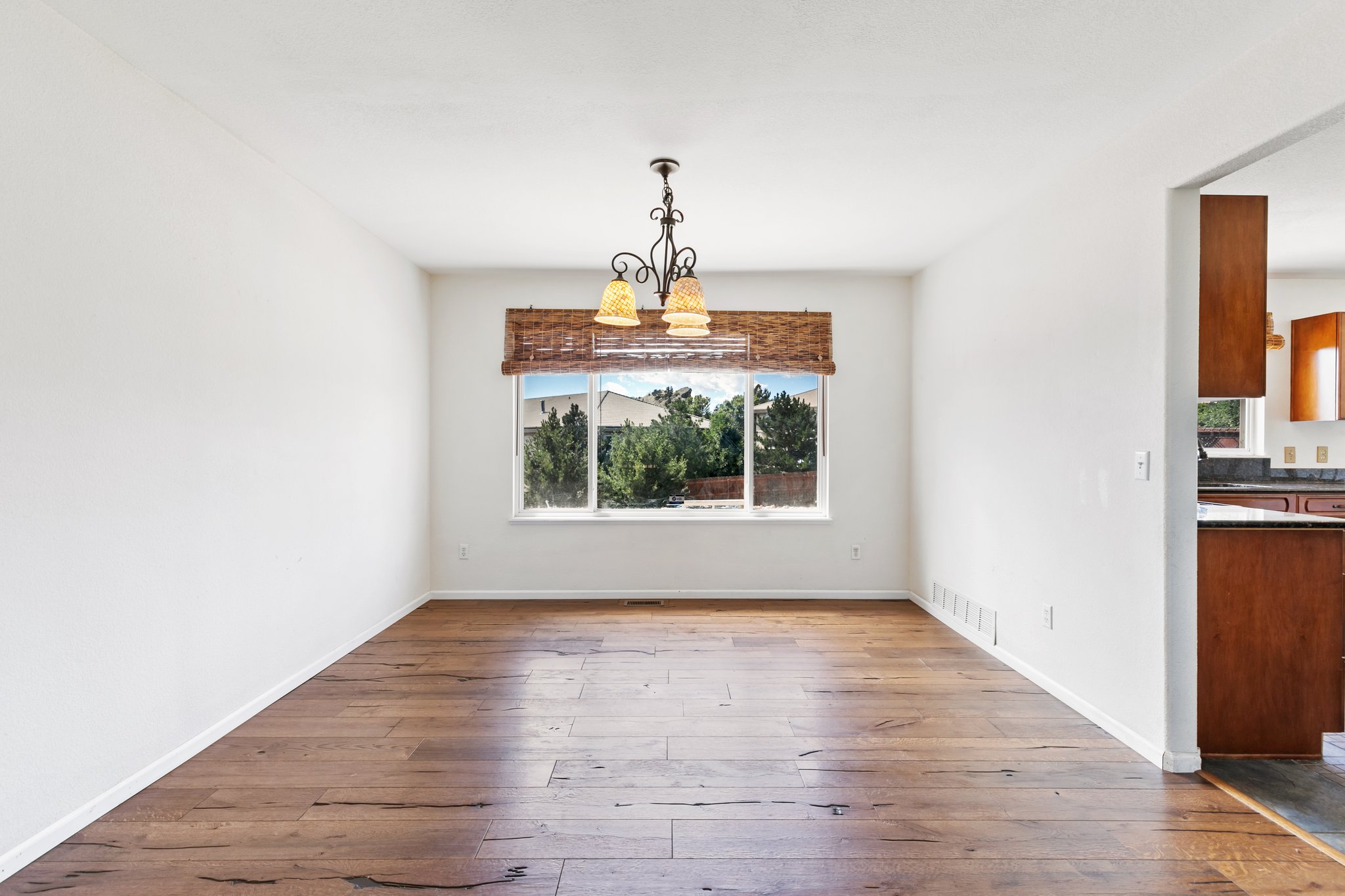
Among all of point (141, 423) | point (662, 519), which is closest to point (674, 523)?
point (662, 519)

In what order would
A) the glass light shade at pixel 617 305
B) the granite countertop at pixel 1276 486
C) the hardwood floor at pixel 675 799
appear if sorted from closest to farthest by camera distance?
the hardwood floor at pixel 675 799
the glass light shade at pixel 617 305
the granite countertop at pixel 1276 486

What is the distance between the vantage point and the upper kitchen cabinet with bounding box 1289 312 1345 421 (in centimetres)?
464

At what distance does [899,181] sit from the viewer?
3.18 meters

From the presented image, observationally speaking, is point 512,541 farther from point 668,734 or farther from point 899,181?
point 899,181

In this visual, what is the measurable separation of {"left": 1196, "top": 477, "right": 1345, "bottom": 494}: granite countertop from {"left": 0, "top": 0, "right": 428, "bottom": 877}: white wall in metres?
5.39

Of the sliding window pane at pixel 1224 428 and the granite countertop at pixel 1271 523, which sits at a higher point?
the sliding window pane at pixel 1224 428

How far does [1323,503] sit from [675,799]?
16.1 feet

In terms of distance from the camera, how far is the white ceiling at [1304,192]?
9.26 ft

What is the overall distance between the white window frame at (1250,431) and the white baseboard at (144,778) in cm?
627

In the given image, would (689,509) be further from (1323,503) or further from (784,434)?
(1323,503)

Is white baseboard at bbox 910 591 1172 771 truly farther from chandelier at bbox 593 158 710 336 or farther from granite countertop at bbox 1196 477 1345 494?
chandelier at bbox 593 158 710 336

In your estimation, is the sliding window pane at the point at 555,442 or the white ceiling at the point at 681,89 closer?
the white ceiling at the point at 681,89

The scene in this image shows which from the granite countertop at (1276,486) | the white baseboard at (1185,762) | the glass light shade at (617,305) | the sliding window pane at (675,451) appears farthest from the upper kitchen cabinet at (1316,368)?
the glass light shade at (617,305)

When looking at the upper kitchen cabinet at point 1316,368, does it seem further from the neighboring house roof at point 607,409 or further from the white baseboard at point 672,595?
the neighboring house roof at point 607,409
